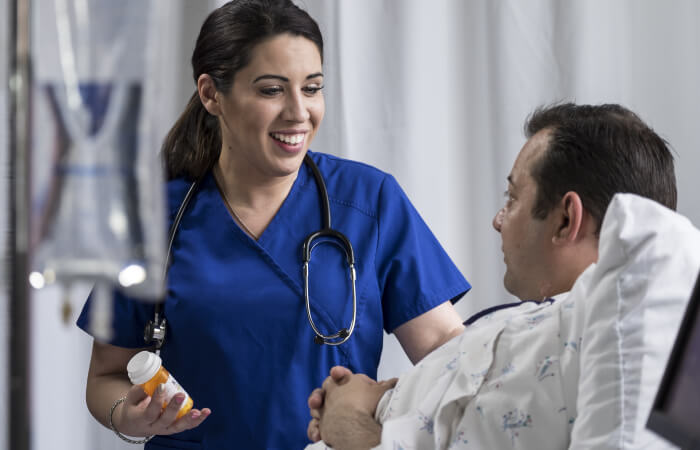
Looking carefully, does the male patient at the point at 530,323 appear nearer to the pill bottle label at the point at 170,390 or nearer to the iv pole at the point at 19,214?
the pill bottle label at the point at 170,390

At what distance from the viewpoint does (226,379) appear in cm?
132

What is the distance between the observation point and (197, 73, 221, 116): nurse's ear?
4.58 feet

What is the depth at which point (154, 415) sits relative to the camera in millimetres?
1146

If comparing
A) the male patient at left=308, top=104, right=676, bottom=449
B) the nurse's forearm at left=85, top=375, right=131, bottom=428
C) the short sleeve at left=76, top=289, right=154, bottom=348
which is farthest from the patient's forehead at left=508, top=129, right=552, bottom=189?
the nurse's forearm at left=85, top=375, right=131, bottom=428

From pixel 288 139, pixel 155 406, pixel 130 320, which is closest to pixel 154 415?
pixel 155 406

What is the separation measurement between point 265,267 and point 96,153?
2.94 feet

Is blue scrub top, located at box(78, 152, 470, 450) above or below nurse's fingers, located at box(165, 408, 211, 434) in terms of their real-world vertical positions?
above

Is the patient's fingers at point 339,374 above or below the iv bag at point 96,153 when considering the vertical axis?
below

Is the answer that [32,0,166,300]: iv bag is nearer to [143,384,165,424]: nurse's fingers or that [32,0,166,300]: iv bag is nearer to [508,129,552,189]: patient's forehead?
[143,384,165,424]: nurse's fingers

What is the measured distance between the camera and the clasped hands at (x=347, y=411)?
1.00 m

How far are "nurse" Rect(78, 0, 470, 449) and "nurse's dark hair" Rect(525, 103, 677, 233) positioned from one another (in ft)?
1.25

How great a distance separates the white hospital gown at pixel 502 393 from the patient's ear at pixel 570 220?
116mm

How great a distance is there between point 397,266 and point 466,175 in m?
0.65

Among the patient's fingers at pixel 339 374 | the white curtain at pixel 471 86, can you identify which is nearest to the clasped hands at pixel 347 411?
the patient's fingers at pixel 339 374
